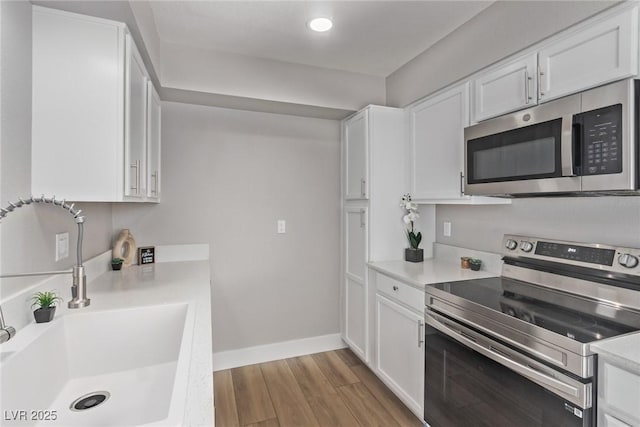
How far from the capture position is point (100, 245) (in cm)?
203

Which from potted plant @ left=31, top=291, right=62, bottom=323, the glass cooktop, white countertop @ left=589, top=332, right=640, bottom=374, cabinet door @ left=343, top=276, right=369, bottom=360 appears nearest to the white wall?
the glass cooktop

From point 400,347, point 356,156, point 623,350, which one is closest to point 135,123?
point 356,156

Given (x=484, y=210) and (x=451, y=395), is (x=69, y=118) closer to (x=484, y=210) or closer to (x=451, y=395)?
(x=451, y=395)

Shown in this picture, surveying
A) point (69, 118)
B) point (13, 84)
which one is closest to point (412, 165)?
point (69, 118)

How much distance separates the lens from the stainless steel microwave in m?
1.16

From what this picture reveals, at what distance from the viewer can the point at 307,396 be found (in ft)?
7.33

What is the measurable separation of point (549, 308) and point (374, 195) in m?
1.31

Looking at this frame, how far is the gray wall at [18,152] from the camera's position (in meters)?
1.04

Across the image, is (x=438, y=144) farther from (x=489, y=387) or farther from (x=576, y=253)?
(x=489, y=387)

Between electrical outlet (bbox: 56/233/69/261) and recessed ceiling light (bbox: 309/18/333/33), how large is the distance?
1.76 meters

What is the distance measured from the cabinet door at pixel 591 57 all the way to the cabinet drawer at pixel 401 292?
3.85 ft

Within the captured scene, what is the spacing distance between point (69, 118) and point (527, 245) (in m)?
2.26

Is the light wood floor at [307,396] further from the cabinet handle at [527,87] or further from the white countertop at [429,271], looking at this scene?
the cabinet handle at [527,87]

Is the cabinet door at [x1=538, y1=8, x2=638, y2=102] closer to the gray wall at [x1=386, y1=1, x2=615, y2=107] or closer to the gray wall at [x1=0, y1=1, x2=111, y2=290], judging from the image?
the gray wall at [x1=386, y1=1, x2=615, y2=107]
